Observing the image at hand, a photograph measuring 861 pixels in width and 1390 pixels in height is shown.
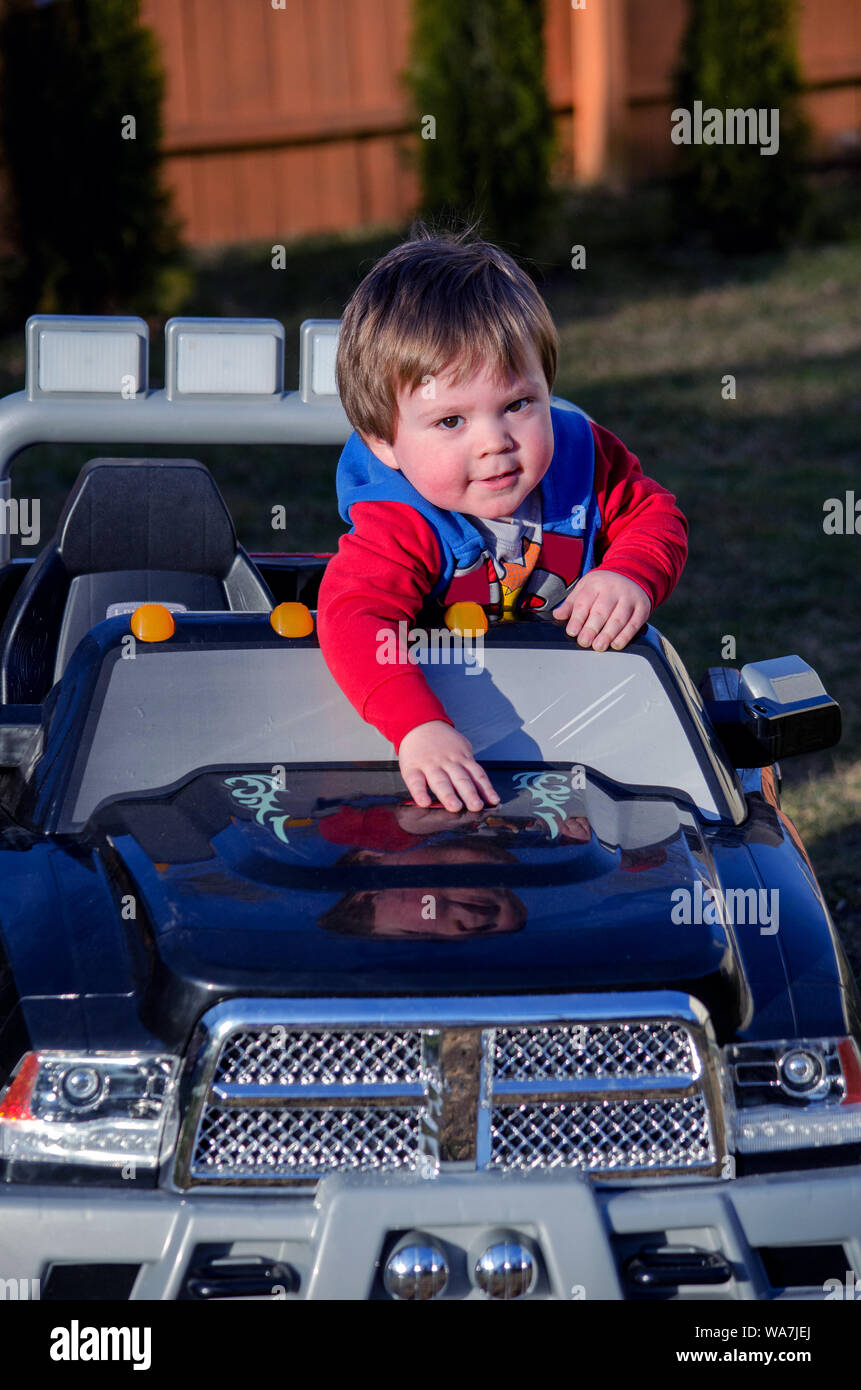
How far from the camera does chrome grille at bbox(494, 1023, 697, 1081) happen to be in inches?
84.1

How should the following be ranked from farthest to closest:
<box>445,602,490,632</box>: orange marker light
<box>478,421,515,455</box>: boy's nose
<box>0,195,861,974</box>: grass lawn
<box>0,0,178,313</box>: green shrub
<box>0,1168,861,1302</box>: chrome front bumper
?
<box>0,0,178,313</box>: green shrub < <box>0,195,861,974</box>: grass lawn < <box>445,602,490,632</box>: orange marker light < <box>478,421,515,455</box>: boy's nose < <box>0,1168,861,1302</box>: chrome front bumper

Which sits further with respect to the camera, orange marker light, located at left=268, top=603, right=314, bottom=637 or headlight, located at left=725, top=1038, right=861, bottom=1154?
orange marker light, located at left=268, top=603, right=314, bottom=637

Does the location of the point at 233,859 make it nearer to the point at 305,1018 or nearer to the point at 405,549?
the point at 305,1018

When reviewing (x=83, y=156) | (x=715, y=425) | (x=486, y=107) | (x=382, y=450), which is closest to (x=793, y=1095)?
(x=382, y=450)

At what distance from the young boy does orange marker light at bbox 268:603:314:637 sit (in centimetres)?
7

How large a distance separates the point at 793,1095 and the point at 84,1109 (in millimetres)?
962

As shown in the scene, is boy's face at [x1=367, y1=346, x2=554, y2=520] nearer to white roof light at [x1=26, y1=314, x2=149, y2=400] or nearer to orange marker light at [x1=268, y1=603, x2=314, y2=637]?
orange marker light at [x1=268, y1=603, x2=314, y2=637]

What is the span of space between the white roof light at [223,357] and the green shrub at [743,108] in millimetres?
10360

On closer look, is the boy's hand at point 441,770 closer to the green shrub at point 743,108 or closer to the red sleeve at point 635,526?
the red sleeve at point 635,526

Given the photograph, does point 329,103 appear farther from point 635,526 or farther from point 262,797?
point 262,797

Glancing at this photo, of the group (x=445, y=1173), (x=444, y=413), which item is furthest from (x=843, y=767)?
(x=445, y=1173)

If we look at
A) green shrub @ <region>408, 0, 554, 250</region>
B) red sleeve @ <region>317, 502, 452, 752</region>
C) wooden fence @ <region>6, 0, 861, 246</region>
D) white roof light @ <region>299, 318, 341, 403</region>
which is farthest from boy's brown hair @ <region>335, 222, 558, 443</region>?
wooden fence @ <region>6, 0, 861, 246</region>

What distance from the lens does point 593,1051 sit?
215 cm

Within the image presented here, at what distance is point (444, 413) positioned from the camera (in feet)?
8.54
